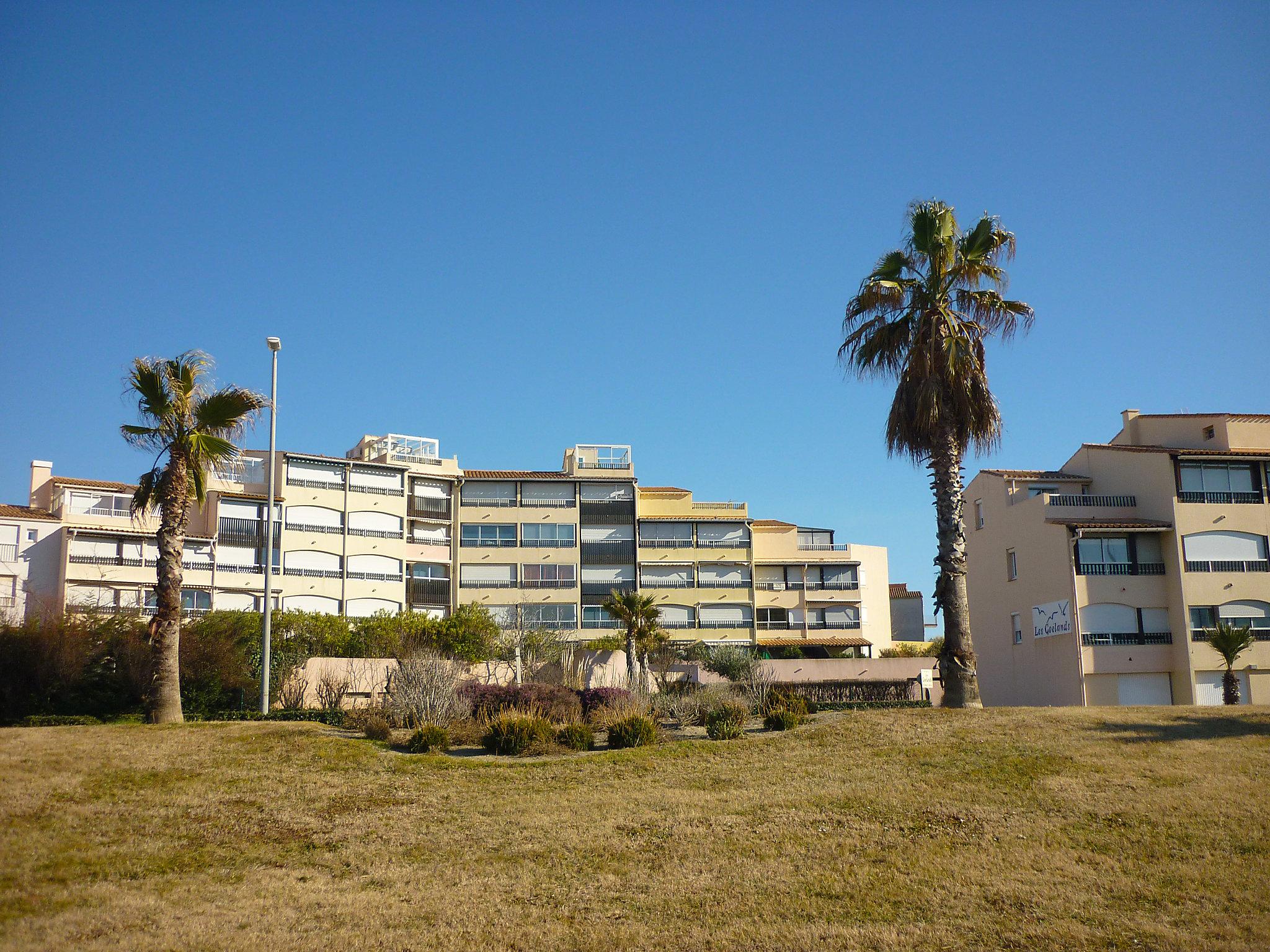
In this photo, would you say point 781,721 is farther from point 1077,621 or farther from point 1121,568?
point 1121,568

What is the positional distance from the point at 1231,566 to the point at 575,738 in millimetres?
35585

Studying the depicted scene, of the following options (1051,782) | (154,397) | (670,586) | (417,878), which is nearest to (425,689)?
(154,397)

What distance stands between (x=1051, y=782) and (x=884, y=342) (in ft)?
47.2

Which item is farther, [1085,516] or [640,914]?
[1085,516]

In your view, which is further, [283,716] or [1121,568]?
[1121,568]

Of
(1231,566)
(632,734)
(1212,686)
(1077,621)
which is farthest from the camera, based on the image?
(1231,566)

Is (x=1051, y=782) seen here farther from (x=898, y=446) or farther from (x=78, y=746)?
(x=78, y=746)

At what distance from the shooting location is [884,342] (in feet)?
95.0

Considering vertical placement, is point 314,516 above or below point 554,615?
above

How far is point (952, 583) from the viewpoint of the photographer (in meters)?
27.2

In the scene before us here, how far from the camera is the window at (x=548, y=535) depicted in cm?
7506

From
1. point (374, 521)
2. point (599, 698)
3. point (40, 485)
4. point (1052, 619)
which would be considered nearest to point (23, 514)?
point (40, 485)

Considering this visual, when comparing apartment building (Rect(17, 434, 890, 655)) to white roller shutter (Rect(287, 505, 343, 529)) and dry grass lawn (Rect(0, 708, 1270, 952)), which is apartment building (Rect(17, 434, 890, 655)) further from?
dry grass lawn (Rect(0, 708, 1270, 952))

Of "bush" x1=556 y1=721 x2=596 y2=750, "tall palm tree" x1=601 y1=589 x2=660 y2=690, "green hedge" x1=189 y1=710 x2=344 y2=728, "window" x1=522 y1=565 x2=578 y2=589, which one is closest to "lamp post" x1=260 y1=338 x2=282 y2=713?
"green hedge" x1=189 y1=710 x2=344 y2=728
